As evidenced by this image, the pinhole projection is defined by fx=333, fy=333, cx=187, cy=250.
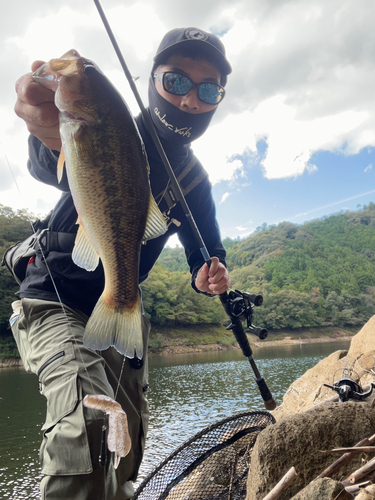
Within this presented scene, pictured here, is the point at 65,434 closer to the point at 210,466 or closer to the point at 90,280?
the point at 90,280

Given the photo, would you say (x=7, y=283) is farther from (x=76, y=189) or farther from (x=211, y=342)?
(x=211, y=342)

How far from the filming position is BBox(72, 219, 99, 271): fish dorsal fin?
4.77ft

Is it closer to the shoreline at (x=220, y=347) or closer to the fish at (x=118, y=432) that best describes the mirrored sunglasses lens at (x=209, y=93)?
the fish at (x=118, y=432)

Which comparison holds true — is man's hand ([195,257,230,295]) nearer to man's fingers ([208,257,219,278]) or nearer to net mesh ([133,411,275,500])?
man's fingers ([208,257,219,278])

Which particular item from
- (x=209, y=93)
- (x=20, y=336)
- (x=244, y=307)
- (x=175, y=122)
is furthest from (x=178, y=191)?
(x=20, y=336)

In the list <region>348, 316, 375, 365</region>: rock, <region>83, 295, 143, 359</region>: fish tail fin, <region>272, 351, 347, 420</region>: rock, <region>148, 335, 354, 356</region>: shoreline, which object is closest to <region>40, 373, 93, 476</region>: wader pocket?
<region>83, 295, 143, 359</region>: fish tail fin

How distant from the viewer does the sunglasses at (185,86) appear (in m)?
2.41

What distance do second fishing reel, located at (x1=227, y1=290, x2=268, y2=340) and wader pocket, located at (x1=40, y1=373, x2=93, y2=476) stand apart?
1.63 metres

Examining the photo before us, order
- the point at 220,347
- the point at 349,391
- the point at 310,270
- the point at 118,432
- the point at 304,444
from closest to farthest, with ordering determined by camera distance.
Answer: the point at 118,432
the point at 304,444
the point at 349,391
the point at 220,347
the point at 310,270

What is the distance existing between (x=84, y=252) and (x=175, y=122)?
4.54 ft

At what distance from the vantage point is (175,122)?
242 centimetres

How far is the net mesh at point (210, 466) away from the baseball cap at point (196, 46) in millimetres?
2726

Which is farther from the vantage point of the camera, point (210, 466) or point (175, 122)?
point (210, 466)

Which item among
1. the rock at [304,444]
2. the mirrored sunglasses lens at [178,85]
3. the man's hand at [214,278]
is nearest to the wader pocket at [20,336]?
the man's hand at [214,278]
